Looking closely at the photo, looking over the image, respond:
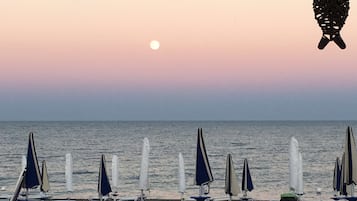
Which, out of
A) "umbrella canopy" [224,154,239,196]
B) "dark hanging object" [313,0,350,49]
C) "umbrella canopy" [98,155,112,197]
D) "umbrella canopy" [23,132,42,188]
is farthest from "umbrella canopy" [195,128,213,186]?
"dark hanging object" [313,0,350,49]

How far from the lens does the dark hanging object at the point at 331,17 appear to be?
3.04 m

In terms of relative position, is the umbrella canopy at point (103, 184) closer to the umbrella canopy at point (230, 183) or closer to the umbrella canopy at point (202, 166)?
the umbrella canopy at point (202, 166)

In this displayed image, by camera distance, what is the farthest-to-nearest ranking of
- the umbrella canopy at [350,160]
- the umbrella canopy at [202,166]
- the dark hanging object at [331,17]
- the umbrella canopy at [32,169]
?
the umbrella canopy at [32,169] → the umbrella canopy at [202,166] → the umbrella canopy at [350,160] → the dark hanging object at [331,17]

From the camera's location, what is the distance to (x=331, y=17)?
306cm

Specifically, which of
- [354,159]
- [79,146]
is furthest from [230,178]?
[79,146]

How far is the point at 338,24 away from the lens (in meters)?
3.07

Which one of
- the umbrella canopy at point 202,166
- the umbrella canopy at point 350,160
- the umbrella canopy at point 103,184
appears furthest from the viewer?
the umbrella canopy at point 103,184

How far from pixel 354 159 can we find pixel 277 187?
3277 centimetres

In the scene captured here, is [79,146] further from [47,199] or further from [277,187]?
[47,199]

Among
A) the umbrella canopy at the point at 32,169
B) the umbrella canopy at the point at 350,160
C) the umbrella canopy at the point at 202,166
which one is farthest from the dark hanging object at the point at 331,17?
the umbrella canopy at the point at 32,169

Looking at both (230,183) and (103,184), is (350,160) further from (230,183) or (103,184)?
(103,184)

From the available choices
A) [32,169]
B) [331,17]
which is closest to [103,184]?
[32,169]

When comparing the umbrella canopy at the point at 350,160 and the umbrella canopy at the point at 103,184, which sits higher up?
the umbrella canopy at the point at 350,160

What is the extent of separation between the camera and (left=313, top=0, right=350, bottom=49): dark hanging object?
9.99 ft
